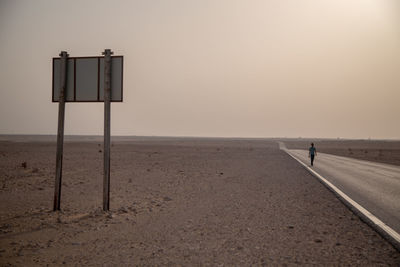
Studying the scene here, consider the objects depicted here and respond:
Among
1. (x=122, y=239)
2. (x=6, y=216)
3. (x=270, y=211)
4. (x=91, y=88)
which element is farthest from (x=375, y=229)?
(x=6, y=216)

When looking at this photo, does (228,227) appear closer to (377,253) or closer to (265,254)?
(265,254)

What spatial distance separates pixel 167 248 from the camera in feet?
19.1

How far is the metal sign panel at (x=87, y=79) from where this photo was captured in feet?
27.2

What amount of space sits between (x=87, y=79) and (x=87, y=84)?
5.5 inches

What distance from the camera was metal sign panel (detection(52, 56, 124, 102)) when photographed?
829cm

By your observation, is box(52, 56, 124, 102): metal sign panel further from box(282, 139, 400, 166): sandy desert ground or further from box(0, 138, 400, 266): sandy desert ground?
box(282, 139, 400, 166): sandy desert ground

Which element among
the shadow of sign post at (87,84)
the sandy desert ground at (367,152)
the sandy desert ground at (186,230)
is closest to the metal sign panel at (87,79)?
the shadow of sign post at (87,84)

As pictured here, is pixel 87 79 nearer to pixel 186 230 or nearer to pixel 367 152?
pixel 186 230

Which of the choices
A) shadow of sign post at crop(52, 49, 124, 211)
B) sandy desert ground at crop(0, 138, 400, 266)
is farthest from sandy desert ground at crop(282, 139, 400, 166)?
shadow of sign post at crop(52, 49, 124, 211)

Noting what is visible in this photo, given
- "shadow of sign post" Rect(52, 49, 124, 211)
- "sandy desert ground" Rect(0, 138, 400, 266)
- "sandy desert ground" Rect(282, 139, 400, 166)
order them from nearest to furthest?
"sandy desert ground" Rect(0, 138, 400, 266)
"shadow of sign post" Rect(52, 49, 124, 211)
"sandy desert ground" Rect(282, 139, 400, 166)

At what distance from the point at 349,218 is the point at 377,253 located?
8.68 ft

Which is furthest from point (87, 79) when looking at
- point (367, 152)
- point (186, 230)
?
point (367, 152)

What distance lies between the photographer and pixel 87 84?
8461 millimetres

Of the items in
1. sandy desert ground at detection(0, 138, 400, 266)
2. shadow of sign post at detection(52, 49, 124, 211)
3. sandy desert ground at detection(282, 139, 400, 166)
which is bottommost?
sandy desert ground at detection(0, 138, 400, 266)
